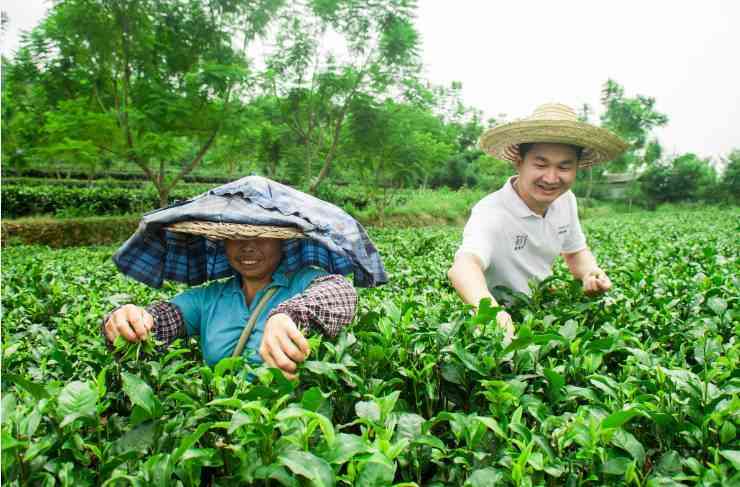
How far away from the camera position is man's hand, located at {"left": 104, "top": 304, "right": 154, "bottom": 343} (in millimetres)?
1432

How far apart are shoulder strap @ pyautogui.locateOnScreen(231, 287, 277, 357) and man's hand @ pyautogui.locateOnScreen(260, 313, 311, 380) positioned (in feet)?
1.56

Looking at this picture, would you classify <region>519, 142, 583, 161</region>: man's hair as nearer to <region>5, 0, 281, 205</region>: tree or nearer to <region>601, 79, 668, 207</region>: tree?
<region>5, 0, 281, 205</region>: tree

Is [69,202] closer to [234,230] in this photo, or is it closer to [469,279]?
[234,230]

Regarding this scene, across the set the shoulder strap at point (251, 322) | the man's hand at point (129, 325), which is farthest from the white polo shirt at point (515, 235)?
the man's hand at point (129, 325)

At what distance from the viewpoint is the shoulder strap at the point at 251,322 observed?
1697 mm

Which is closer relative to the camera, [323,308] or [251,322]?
[323,308]

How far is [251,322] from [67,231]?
1204cm

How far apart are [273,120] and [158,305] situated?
43.5ft

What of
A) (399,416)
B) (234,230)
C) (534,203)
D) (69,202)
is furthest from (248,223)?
(69,202)

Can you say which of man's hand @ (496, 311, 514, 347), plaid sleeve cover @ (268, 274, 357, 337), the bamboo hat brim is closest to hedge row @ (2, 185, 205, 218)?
the bamboo hat brim

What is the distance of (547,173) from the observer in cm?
232

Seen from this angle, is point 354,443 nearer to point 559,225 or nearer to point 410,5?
point 559,225

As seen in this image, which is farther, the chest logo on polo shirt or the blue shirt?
the chest logo on polo shirt

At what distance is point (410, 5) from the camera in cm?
1203
